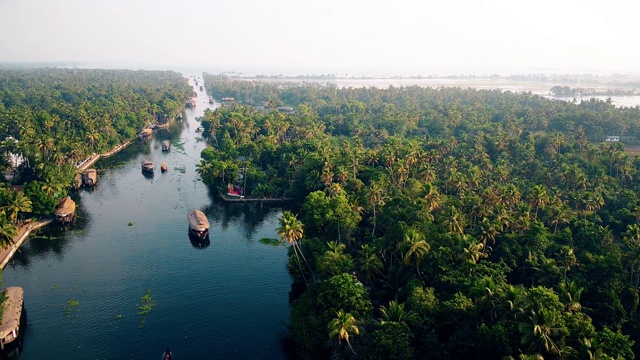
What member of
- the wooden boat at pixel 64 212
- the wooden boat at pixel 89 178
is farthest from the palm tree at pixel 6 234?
the wooden boat at pixel 89 178

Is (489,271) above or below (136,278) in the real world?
above

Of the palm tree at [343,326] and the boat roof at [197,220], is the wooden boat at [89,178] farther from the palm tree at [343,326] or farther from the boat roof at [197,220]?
the palm tree at [343,326]

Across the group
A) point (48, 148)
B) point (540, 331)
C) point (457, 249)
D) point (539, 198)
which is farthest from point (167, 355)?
point (48, 148)

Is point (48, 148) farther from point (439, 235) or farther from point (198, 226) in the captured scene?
point (439, 235)

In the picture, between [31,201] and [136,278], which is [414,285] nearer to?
[136,278]

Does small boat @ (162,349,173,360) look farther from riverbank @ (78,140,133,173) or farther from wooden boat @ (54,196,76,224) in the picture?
riverbank @ (78,140,133,173)

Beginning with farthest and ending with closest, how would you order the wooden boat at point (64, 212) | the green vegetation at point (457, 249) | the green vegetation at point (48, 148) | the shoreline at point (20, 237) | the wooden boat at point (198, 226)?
1. the wooden boat at point (64, 212)
2. the wooden boat at point (198, 226)
3. the green vegetation at point (48, 148)
4. the shoreline at point (20, 237)
5. the green vegetation at point (457, 249)

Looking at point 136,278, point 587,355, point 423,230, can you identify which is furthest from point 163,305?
point 587,355
